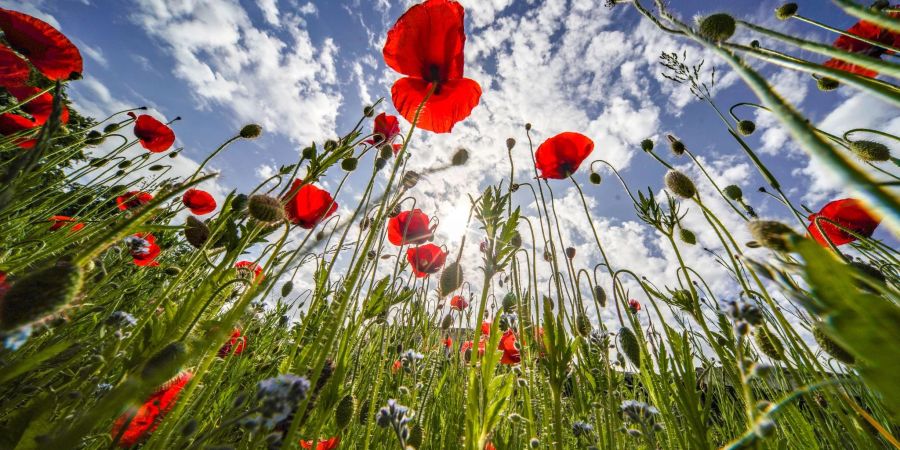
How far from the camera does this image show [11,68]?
224 centimetres

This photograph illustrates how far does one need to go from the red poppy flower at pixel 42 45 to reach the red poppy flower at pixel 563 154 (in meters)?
3.25

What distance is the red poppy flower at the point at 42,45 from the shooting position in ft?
7.39

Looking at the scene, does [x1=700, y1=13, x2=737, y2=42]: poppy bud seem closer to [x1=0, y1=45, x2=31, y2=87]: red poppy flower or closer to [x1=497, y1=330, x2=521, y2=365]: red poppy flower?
[x1=497, y1=330, x2=521, y2=365]: red poppy flower

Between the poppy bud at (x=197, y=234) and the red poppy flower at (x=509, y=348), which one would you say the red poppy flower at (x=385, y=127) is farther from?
the red poppy flower at (x=509, y=348)

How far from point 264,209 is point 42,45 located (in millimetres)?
2452

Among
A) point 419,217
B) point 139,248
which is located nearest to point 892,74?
point 139,248

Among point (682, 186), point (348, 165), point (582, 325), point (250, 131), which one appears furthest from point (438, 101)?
point (582, 325)

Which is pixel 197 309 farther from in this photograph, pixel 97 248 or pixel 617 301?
pixel 617 301

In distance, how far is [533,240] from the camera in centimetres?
211

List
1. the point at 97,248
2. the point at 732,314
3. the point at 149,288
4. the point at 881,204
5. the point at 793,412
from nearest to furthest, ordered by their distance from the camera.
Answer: the point at 881,204, the point at 97,248, the point at 732,314, the point at 793,412, the point at 149,288

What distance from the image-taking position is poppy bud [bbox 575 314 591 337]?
7.20 feet

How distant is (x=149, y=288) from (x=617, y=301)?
3.80 metres

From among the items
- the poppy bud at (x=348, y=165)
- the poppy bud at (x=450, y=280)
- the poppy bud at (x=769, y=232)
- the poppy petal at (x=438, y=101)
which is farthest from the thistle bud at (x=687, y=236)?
the poppy bud at (x=348, y=165)

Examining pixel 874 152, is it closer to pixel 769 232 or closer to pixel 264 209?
pixel 769 232
